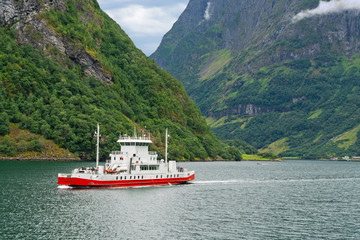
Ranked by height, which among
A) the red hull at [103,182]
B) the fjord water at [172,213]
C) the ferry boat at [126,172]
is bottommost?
the fjord water at [172,213]

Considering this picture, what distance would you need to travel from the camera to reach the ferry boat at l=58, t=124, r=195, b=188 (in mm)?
115438

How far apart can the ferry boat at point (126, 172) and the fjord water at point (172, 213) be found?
305 centimetres

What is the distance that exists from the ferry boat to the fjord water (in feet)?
10.0

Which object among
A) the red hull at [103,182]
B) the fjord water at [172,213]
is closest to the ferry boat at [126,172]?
the red hull at [103,182]

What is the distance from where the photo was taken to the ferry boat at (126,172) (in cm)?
11544

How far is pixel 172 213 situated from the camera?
3423 inches

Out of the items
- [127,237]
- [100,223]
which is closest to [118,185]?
[100,223]

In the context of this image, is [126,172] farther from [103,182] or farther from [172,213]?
[172,213]

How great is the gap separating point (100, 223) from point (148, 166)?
163 ft

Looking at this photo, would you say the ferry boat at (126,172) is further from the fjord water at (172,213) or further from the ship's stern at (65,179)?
the fjord water at (172,213)

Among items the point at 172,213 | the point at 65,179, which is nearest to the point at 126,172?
the point at 65,179

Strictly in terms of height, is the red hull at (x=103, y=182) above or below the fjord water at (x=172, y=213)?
above

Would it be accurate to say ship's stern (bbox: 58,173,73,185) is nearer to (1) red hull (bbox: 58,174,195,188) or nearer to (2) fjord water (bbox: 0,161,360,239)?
(1) red hull (bbox: 58,174,195,188)

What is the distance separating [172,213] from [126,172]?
37211 mm
